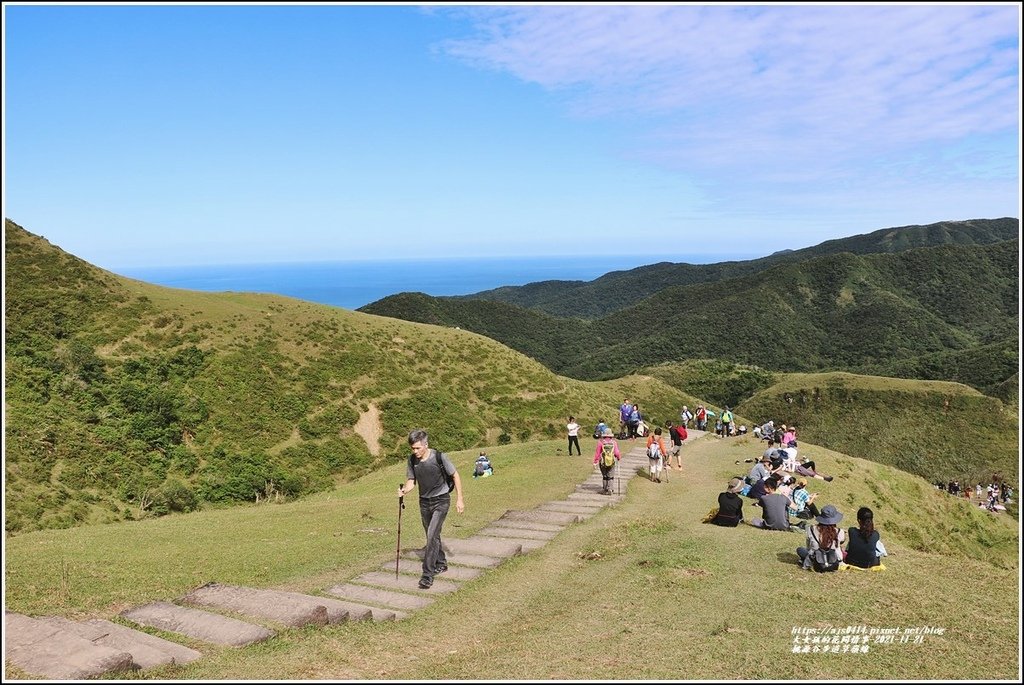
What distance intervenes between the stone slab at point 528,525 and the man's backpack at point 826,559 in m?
5.77

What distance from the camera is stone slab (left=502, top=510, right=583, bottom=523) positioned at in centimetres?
1641

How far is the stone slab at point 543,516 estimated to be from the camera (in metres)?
16.4

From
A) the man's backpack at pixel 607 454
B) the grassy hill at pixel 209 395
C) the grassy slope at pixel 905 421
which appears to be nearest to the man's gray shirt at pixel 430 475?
the man's backpack at pixel 607 454

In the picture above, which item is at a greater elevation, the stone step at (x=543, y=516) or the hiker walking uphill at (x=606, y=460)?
the hiker walking uphill at (x=606, y=460)

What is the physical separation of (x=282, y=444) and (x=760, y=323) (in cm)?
16380

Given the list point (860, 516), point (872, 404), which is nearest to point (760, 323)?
point (872, 404)

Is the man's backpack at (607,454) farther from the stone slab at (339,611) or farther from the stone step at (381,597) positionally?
the stone slab at (339,611)

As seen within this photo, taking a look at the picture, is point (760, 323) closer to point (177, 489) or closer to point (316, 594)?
point (177, 489)

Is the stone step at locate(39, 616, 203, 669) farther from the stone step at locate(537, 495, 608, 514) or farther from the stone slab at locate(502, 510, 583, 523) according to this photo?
the stone step at locate(537, 495, 608, 514)

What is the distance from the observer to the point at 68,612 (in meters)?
9.16

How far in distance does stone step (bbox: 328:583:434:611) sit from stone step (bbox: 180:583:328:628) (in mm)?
1398

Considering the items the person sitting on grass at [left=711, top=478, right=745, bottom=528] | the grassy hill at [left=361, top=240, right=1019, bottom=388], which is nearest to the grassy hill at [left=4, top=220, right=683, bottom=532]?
the person sitting on grass at [left=711, top=478, right=745, bottom=528]

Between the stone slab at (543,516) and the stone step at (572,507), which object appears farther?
the stone step at (572,507)

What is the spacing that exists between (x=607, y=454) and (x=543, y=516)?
12.6 feet
